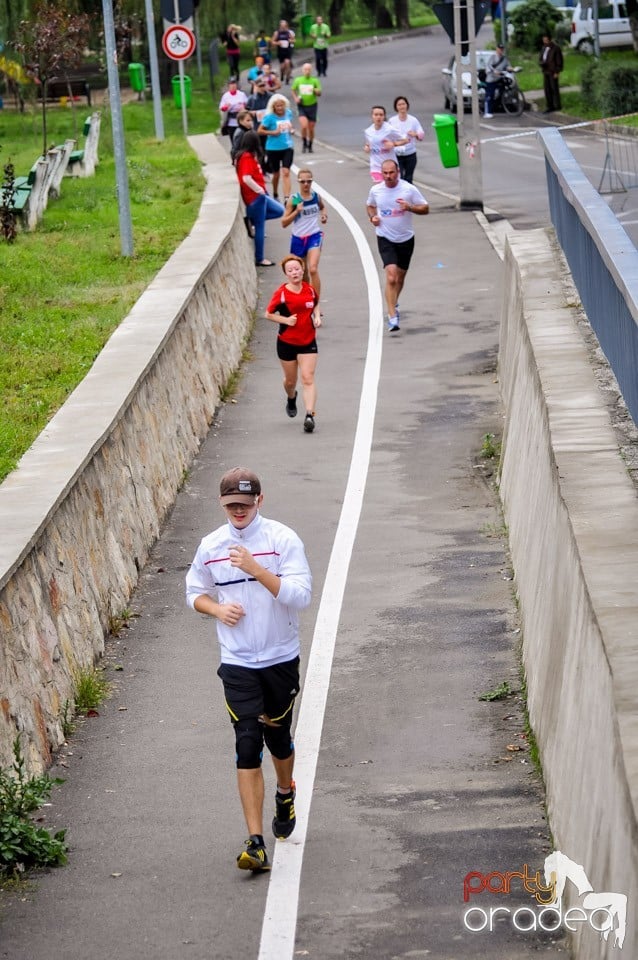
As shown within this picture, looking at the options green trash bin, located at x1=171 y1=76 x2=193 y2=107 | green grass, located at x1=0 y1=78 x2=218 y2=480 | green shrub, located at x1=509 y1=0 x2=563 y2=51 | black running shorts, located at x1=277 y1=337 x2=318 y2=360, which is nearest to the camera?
green grass, located at x1=0 y1=78 x2=218 y2=480

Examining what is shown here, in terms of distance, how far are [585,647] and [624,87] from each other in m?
38.7

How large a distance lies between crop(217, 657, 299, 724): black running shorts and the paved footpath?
709 millimetres

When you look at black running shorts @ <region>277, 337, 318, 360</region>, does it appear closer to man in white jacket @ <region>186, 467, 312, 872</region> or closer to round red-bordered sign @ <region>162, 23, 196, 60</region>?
man in white jacket @ <region>186, 467, 312, 872</region>

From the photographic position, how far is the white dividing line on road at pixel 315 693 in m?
7.30

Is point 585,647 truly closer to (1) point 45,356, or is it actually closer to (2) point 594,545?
(2) point 594,545

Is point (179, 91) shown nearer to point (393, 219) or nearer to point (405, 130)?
point (405, 130)

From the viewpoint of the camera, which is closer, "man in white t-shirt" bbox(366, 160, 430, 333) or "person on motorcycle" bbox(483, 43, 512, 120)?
"man in white t-shirt" bbox(366, 160, 430, 333)

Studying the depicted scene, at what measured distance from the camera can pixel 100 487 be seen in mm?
11789

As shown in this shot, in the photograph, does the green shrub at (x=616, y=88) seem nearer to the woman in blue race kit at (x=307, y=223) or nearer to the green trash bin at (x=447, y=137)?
the green trash bin at (x=447, y=137)

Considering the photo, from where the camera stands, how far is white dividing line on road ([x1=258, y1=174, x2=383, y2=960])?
7.30 metres

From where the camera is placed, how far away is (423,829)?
323 inches

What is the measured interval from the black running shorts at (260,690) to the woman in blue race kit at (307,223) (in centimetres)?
1345

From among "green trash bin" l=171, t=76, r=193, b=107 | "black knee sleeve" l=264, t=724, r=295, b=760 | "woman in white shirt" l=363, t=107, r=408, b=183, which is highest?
"woman in white shirt" l=363, t=107, r=408, b=183

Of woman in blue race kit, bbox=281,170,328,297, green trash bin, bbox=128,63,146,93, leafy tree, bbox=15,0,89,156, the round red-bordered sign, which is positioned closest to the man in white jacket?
woman in blue race kit, bbox=281,170,328,297
